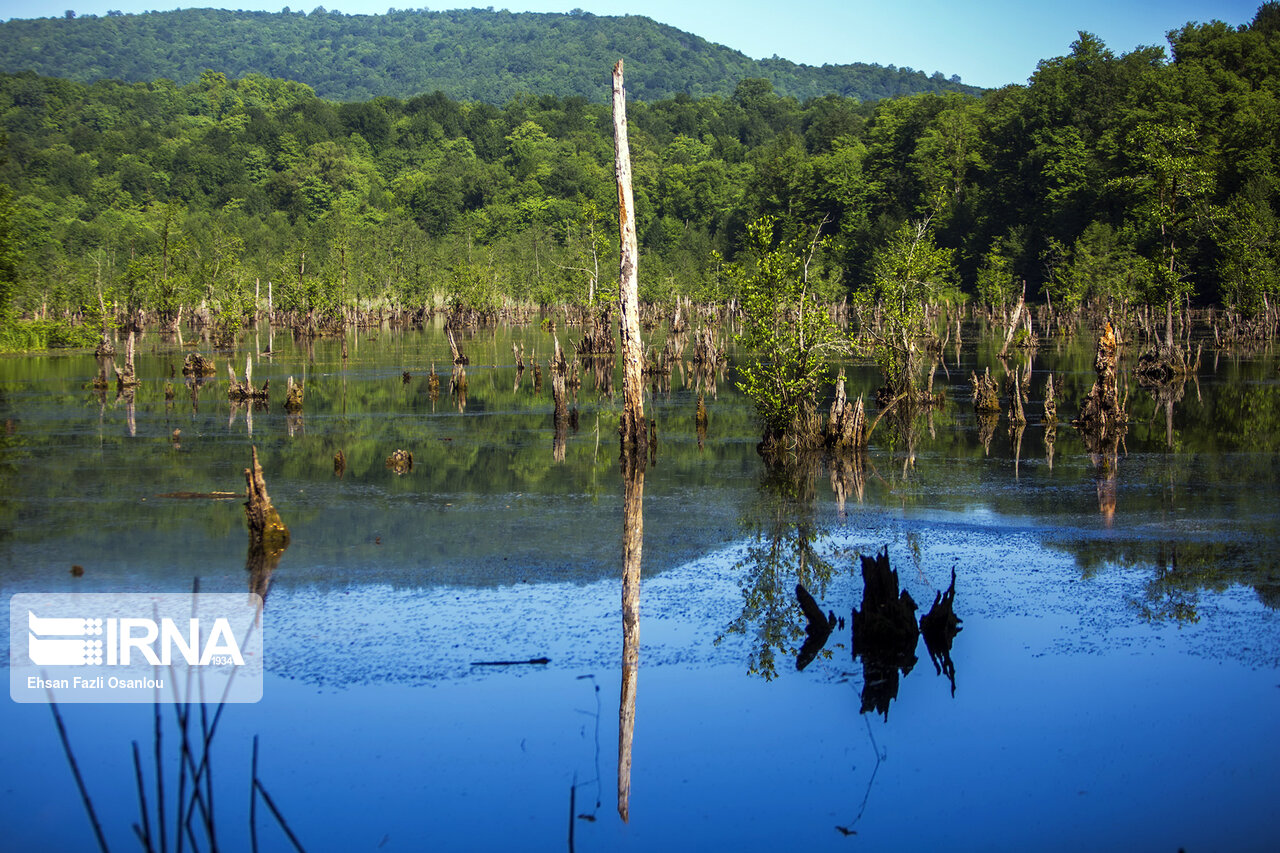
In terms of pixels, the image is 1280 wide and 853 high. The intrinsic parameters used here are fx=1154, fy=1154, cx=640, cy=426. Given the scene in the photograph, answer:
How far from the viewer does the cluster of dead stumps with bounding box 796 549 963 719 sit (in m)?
9.89

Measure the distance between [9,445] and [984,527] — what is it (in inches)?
701

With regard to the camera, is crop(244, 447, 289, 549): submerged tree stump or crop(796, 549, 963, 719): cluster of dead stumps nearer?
crop(796, 549, 963, 719): cluster of dead stumps

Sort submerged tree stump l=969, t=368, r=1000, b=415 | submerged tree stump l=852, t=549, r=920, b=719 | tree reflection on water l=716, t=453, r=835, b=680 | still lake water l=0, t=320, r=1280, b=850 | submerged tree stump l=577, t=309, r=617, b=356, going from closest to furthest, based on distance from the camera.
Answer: still lake water l=0, t=320, r=1280, b=850, submerged tree stump l=852, t=549, r=920, b=719, tree reflection on water l=716, t=453, r=835, b=680, submerged tree stump l=969, t=368, r=1000, b=415, submerged tree stump l=577, t=309, r=617, b=356

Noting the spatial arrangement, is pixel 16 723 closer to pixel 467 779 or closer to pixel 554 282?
pixel 467 779

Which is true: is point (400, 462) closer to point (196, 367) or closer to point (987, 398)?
point (987, 398)

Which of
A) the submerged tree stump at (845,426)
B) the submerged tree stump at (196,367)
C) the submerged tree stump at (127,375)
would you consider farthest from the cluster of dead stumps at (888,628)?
the submerged tree stump at (196,367)

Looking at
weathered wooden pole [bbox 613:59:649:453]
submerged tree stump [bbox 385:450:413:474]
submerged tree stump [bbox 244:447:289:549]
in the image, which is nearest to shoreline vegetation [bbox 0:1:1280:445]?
weathered wooden pole [bbox 613:59:649:453]

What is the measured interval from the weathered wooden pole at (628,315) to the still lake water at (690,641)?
2.73 ft

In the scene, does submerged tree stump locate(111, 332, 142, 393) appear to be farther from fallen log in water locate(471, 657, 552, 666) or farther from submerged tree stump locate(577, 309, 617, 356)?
fallen log in water locate(471, 657, 552, 666)

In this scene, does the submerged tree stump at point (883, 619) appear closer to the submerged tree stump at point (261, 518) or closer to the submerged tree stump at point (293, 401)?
the submerged tree stump at point (261, 518)

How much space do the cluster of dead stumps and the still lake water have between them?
182 millimetres

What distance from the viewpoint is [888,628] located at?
10.1 meters

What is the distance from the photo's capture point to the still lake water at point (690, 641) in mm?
7336

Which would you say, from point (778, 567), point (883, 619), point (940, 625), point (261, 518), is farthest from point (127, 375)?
point (940, 625)
